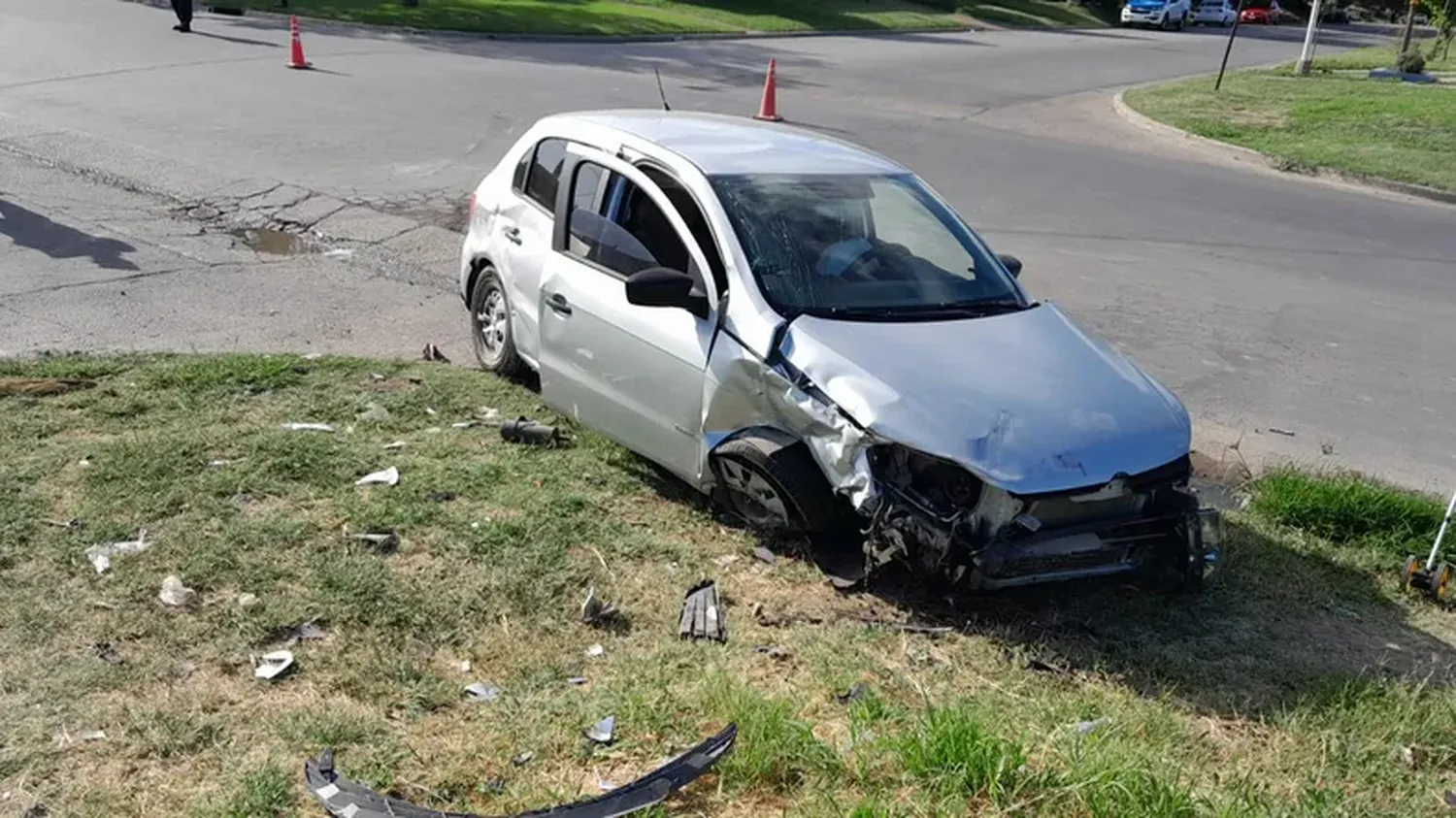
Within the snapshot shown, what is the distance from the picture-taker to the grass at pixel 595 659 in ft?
12.0

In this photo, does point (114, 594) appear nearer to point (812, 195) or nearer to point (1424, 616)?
point (812, 195)

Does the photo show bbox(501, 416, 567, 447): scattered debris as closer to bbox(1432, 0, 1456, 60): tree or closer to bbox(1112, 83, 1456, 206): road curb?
bbox(1112, 83, 1456, 206): road curb

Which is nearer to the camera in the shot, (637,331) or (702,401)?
(702,401)

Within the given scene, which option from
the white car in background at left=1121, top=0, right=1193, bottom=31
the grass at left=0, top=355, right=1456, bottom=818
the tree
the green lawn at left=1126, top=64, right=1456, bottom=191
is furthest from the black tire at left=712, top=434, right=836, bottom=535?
the white car in background at left=1121, top=0, right=1193, bottom=31

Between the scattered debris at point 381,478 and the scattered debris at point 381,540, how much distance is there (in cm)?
58

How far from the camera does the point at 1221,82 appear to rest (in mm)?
26375

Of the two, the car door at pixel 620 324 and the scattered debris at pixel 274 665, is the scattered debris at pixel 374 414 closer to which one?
the car door at pixel 620 324

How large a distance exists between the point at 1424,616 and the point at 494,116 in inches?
534

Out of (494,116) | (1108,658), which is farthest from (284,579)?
(494,116)

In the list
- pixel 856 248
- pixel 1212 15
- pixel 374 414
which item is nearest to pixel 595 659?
pixel 856 248

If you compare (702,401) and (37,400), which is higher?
(702,401)

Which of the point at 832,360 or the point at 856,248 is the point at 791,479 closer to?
the point at 832,360

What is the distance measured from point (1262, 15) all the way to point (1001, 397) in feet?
208

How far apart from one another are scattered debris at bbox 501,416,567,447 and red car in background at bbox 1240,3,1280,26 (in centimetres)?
6080
